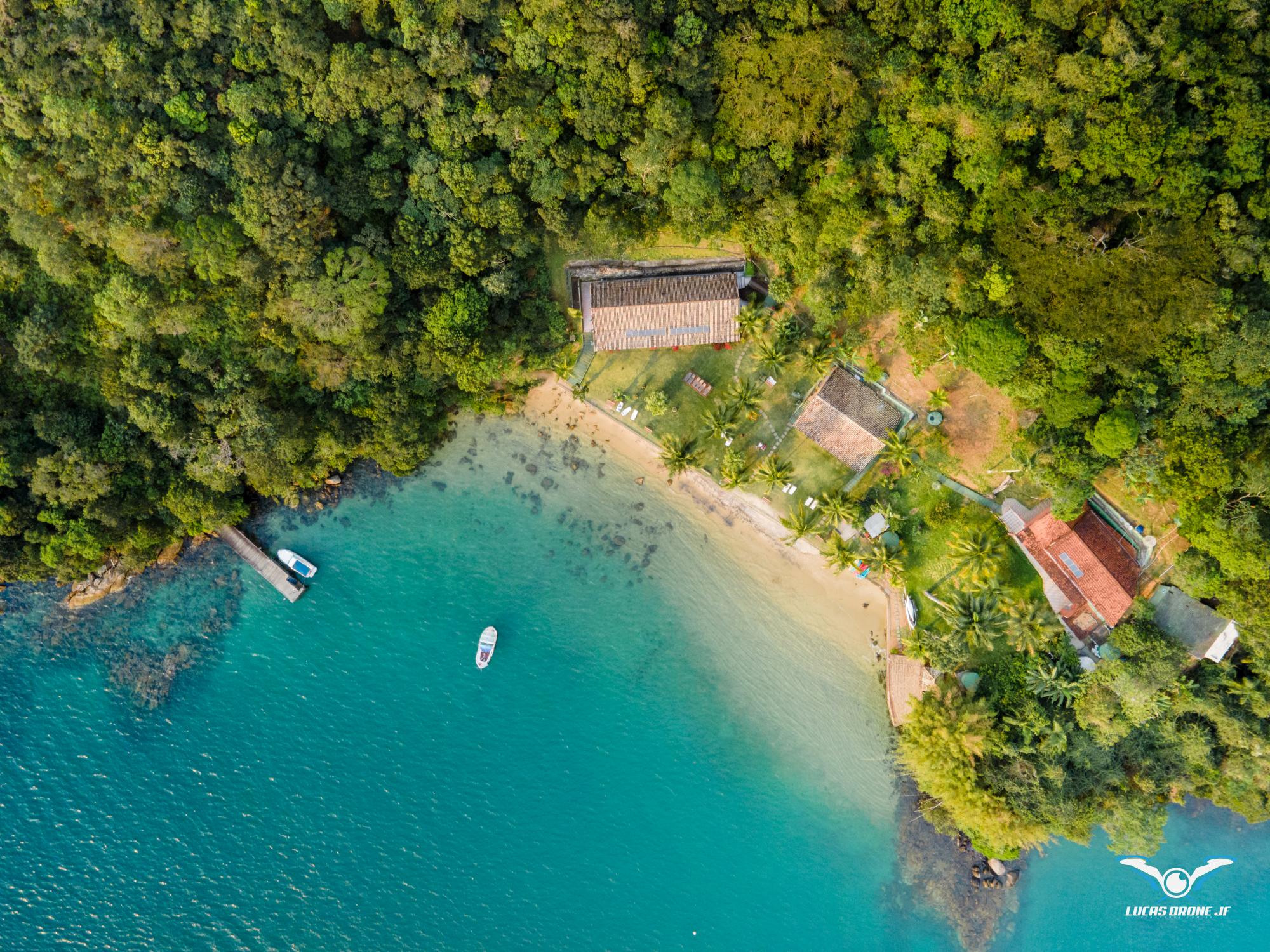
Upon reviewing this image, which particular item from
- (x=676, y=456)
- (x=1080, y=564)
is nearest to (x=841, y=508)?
(x=676, y=456)

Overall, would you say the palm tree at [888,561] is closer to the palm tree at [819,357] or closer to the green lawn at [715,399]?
the green lawn at [715,399]

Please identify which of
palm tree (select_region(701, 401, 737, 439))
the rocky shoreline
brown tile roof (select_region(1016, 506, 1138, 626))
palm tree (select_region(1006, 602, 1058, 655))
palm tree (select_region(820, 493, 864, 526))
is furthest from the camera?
the rocky shoreline

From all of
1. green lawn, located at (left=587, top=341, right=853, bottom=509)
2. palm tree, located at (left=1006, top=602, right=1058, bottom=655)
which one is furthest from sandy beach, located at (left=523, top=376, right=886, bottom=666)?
palm tree, located at (left=1006, top=602, right=1058, bottom=655)

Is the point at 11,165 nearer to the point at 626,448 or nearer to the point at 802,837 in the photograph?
the point at 626,448

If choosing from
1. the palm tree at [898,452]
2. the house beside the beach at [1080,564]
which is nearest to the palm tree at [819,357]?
the palm tree at [898,452]

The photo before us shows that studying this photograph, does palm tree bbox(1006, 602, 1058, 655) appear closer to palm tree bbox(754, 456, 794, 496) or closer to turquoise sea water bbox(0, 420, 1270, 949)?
turquoise sea water bbox(0, 420, 1270, 949)

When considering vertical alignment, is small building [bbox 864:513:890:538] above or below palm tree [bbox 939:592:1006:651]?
above

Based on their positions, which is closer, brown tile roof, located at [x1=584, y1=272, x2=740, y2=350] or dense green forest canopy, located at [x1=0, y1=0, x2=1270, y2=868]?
dense green forest canopy, located at [x1=0, y1=0, x2=1270, y2=868]
